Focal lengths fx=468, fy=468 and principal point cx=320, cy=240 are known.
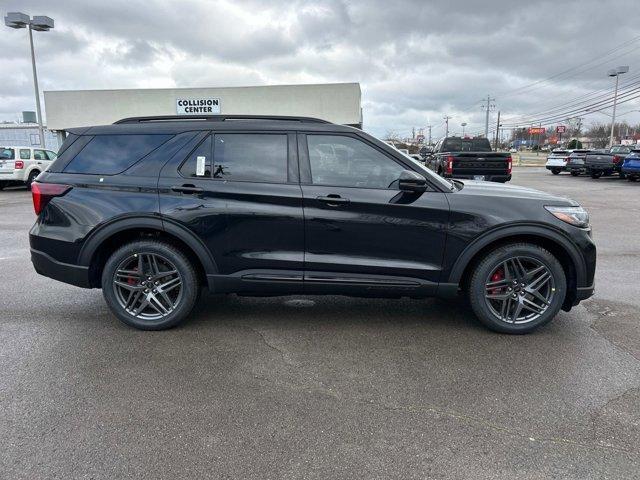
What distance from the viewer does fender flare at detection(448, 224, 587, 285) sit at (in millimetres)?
3896

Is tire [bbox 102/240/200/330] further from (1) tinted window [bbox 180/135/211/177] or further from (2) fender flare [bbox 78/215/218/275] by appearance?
(1) tinted window [bbox 180/135/211/177]

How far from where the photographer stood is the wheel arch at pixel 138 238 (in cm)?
401

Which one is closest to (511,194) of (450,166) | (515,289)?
(515,289)

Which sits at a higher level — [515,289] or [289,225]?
[289,225]

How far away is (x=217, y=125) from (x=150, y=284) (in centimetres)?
153

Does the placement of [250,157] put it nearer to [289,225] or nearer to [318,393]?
[289,225]

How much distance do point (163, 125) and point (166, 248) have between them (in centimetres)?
111

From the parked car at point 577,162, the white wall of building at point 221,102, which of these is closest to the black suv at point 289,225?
the parked car at point 577,162

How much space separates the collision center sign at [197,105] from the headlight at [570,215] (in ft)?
104

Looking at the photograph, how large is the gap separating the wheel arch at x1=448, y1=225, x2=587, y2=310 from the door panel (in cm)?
137

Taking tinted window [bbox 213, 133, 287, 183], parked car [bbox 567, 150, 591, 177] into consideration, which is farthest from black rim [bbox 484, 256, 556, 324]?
parked car [bbox 567, 150, 591, 177]

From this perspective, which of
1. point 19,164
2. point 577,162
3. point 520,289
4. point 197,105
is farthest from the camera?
point 197,105

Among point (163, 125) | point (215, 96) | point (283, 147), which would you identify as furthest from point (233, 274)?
point (215, 96)

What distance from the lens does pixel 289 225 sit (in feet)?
12.9
